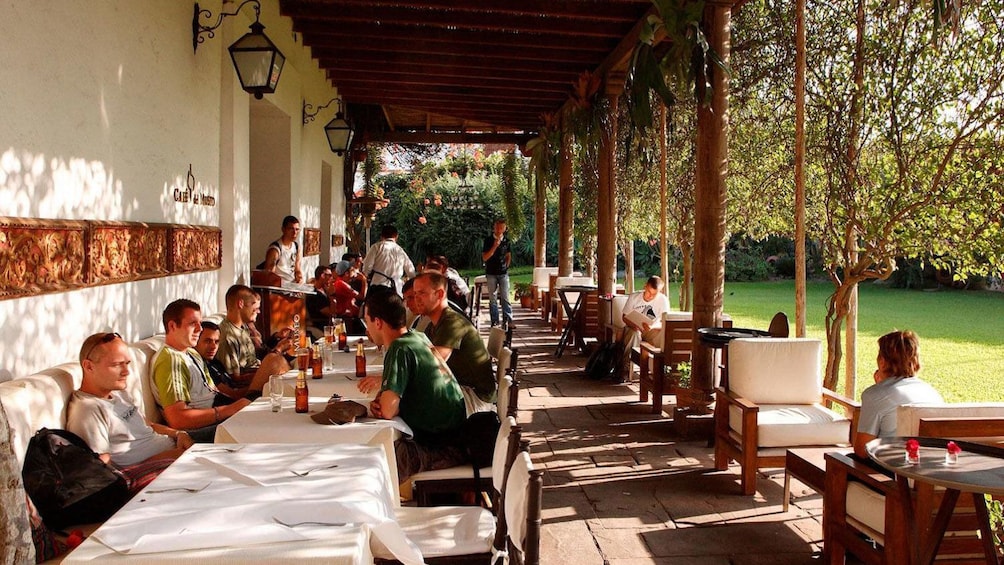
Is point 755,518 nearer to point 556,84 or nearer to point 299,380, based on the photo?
point 299,380

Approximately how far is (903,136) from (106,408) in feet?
16.2

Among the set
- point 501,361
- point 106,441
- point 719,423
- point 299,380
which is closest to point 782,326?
point 719,423

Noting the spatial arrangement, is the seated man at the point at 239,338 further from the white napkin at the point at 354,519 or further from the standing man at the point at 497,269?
the standing man at the point at 497,269

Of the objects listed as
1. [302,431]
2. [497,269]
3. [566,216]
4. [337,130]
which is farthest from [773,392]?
[566,216]

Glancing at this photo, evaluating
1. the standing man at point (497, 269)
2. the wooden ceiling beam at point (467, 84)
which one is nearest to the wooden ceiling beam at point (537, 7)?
the wooden ceiling beam at point (467, 84)

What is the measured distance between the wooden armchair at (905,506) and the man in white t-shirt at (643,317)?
442 centimetres

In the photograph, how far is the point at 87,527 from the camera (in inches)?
117

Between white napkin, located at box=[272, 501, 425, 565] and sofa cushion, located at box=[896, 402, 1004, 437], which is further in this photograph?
sofa cushion, located at box=[896, 402, 1004, 437]

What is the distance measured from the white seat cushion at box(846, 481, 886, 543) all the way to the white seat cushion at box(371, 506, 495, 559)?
157 centimetres

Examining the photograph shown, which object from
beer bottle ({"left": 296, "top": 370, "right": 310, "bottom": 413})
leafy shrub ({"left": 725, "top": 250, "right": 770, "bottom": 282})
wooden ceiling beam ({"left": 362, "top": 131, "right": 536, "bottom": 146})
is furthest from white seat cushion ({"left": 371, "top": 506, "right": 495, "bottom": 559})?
leafy shrub ({"left": 725, "top": 250, "right": 770, "bottom": 282})

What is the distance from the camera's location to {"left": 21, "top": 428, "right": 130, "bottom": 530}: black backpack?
9.43 feet

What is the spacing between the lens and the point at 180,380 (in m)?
4.35

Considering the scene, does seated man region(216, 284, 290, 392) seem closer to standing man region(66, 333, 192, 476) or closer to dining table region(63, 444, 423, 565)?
standing man region(66, 333, 192, 476)

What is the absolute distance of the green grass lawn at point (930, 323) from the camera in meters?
9.55
